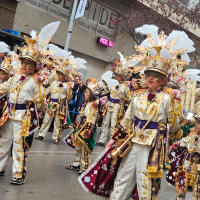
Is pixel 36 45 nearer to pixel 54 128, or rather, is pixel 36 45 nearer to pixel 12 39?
pixel 54 128

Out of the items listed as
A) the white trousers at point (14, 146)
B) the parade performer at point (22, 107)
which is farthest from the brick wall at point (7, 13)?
the white trousers at point (14, 146)

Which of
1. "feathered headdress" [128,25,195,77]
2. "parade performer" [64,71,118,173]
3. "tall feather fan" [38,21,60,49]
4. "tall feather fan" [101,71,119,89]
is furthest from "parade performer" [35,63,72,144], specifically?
"feathered headdress" [128,25,195,77]

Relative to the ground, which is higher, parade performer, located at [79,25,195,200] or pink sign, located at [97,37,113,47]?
pink sign, located at [97,37,113,47]

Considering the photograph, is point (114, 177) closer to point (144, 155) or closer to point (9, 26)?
point (144, 155)

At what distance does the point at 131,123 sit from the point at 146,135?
27 centimetres

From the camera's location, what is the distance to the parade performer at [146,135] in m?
4.22

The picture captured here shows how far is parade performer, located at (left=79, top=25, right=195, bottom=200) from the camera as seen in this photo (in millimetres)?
4219

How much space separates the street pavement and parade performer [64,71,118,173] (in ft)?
0.91

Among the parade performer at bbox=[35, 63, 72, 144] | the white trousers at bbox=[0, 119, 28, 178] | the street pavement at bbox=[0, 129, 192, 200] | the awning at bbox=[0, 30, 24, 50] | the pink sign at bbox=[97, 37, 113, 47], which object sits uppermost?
the pink sign at bbox=[97, 37, 113, 47]

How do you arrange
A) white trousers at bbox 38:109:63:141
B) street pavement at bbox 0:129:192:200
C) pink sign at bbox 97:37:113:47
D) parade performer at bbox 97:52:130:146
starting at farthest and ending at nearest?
pink sign at bbox 97:37:113:47 → parade performer at bbox 97:52:130:146 → white trousers at bbox 38:109:63:141 → street pavement at bbox 0:129:192:200

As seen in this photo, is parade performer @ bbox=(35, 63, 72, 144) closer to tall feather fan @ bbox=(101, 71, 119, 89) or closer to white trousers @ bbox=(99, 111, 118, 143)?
white trousers @ bbox=(99, 111, 118, 143)

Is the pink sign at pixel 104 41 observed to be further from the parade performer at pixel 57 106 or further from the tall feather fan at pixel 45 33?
the tall feather fan at pixel 45 33

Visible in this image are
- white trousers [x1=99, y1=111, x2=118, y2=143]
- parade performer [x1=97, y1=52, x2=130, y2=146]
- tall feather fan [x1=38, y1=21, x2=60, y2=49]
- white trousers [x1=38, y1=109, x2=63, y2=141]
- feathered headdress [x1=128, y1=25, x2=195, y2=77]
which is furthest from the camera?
parade performer [x1=97, y1=52, x2=130, y2=146]

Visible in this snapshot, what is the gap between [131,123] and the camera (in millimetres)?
4457
